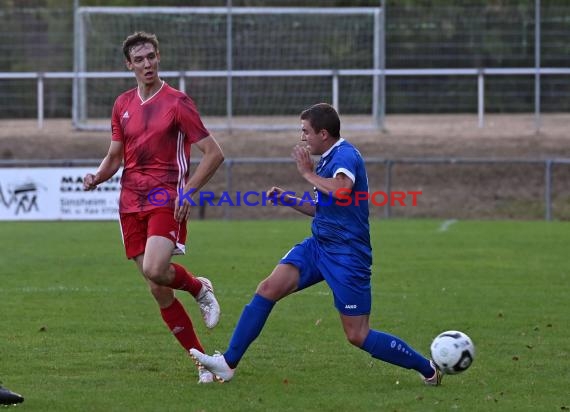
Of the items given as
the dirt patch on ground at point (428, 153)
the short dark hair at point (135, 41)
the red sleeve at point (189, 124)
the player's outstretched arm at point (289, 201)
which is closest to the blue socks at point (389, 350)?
the player's outstretched arm at point (289, 201)

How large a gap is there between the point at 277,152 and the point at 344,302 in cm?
1884

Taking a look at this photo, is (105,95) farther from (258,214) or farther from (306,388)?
(306,388)

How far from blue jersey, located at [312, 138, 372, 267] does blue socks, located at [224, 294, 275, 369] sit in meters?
0.55

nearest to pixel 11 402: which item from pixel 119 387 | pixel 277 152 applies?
pixel 119 387

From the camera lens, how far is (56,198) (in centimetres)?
2191

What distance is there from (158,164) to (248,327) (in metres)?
1.22

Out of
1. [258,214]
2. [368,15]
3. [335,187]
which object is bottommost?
[258,214]

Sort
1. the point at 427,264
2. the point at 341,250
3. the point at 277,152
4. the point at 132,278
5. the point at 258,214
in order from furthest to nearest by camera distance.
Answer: the point at 277,152 < the point at 258,214 < the point at 427,264 < the point at 132,278 < the point at 341,250

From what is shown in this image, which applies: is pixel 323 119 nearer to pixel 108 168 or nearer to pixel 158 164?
pixel 158 164

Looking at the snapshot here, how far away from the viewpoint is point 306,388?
283 inches

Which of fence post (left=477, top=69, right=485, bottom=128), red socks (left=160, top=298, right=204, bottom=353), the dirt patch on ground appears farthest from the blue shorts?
fence post (left=477, top=69, right=485, bottom=128)

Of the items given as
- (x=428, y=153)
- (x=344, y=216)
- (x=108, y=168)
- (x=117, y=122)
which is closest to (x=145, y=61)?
(x=117, y=122)

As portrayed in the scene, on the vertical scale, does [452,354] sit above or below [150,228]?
below

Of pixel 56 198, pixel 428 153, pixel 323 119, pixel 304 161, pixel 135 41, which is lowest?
pixel 56 198
